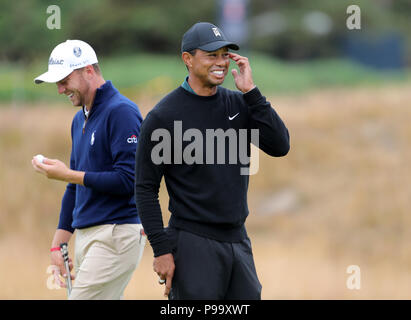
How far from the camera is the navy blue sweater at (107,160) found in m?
5.37

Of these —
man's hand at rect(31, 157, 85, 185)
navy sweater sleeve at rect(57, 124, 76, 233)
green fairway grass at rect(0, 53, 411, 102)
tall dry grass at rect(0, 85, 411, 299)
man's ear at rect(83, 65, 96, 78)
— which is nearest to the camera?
man's hand at rect(31, 157, 85, 185)

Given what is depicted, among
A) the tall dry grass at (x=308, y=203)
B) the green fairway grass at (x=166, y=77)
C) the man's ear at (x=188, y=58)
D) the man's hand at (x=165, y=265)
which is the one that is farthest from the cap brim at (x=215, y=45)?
the green fairway grass at (x=166, y=77)

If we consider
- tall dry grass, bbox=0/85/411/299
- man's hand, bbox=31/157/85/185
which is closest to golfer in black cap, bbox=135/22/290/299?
man's hand, bbox=31/157/85/185

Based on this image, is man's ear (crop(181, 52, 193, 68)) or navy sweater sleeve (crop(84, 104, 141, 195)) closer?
man's ear (crop(181, 52, 193, 68))

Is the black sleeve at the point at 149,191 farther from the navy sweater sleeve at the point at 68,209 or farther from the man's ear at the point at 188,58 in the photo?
the navy sweater sleeve at the point at 68,209

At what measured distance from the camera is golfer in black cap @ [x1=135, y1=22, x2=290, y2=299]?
4.92 meters

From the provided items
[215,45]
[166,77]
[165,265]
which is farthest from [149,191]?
[166,77]

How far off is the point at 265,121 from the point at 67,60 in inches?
57.3

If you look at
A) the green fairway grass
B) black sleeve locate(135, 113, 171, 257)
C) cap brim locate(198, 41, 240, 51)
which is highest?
the green fairway grass

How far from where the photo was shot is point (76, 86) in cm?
557

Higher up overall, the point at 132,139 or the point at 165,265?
the point at 132,139

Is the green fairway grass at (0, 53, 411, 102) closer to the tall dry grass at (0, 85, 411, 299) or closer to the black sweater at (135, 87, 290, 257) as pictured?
the tall dry grass at (0, 85, 411, 299)

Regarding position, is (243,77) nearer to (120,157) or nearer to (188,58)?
(188,58)

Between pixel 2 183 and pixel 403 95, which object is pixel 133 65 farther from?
pixel 2 183
